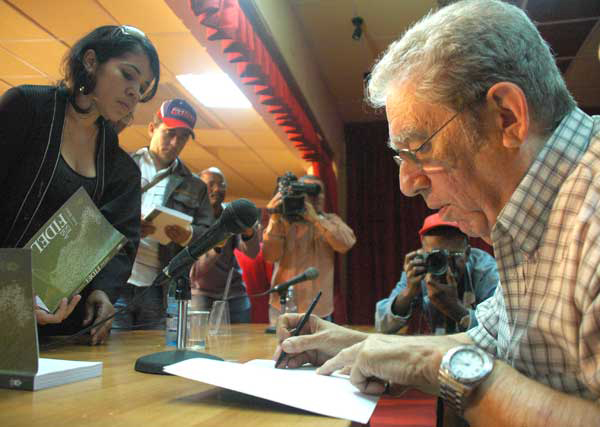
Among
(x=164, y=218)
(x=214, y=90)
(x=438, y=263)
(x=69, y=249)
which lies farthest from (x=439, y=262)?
(x=214, y=90)

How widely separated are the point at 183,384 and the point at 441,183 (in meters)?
0.48

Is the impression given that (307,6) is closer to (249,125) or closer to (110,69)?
(249,125)

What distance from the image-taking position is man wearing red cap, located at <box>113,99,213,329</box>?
1.88m

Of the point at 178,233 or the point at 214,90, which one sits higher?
the point at 214,90

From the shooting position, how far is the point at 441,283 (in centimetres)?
195

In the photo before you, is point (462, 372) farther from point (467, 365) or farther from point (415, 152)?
point (415, 152)

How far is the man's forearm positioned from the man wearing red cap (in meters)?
1.40

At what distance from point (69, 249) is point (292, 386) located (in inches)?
24.0

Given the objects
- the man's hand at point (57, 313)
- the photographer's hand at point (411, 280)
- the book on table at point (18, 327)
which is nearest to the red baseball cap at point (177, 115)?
the photographer's hand at point (411, 280)

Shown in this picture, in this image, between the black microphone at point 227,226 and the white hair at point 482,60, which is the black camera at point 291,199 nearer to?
the black microphone at point 227,226

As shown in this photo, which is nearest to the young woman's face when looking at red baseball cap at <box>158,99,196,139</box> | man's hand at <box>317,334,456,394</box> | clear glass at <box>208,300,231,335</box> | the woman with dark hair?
the woman with dark hair

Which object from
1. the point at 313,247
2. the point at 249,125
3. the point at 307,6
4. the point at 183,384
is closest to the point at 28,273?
the point at 183,384

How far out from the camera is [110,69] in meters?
1.33

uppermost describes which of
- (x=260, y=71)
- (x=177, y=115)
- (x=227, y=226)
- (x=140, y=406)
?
(x=260, y=71)
